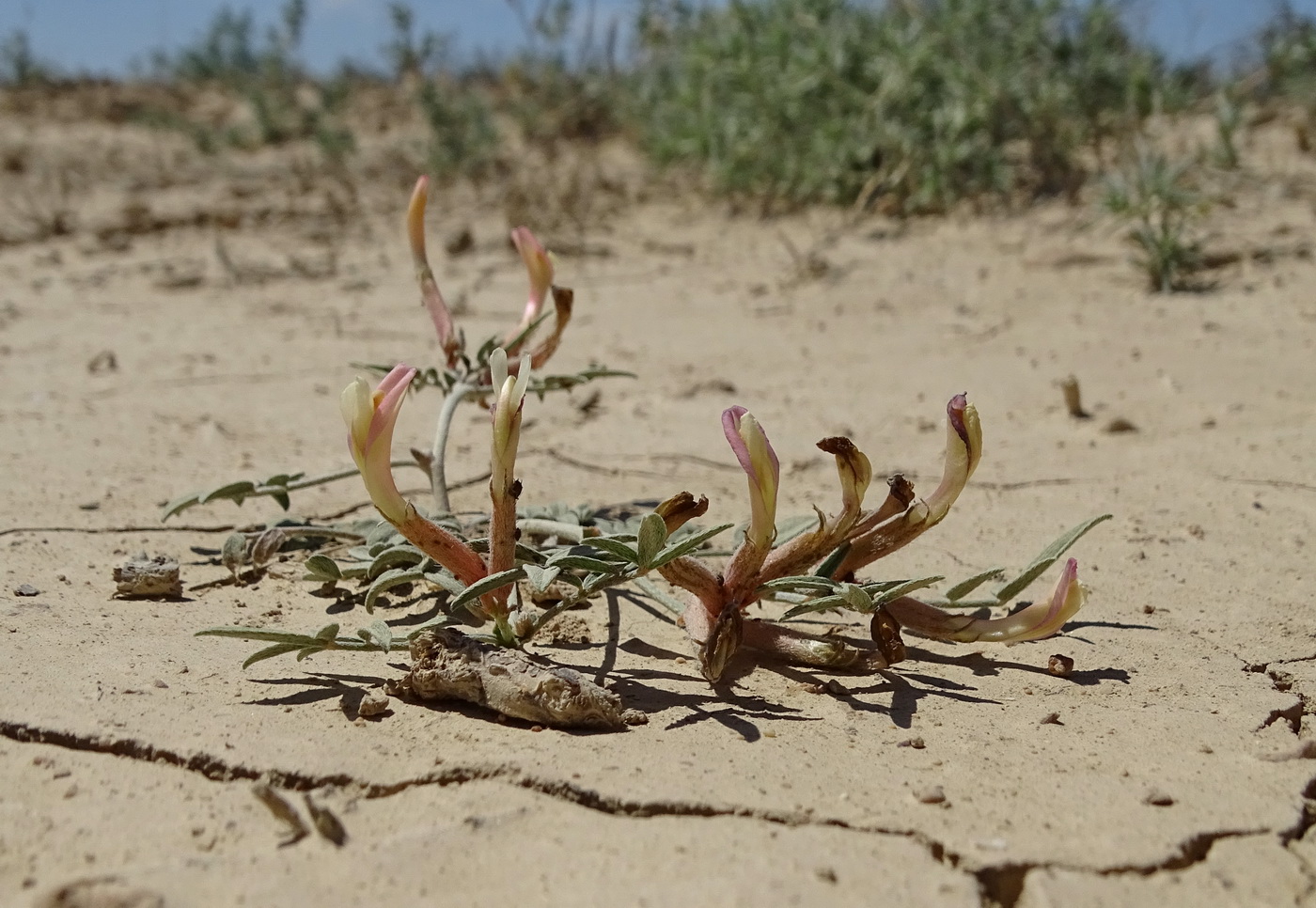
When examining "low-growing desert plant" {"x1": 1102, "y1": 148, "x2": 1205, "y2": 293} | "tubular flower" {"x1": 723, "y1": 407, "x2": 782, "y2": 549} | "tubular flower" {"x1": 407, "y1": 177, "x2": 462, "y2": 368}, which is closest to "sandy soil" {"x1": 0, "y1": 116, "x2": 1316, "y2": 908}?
"low-growing desert plant" {"x1": 1102, "y1": 148, "x2": 1205, "y2": 293}

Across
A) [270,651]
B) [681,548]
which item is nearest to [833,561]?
[681,548]

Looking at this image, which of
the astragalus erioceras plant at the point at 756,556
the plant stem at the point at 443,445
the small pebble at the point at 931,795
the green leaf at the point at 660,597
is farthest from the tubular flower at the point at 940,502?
the plant stem at the point at 443,445

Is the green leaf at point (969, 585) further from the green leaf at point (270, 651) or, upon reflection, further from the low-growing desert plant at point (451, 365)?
the green leaf at point (270, 651)

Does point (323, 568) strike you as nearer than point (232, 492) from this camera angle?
Yes

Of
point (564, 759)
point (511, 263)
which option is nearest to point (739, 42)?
point (511, 263)

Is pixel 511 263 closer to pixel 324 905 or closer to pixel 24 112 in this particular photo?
pixel 324 905

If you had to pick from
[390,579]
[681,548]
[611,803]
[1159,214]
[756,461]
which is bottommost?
[611,803]

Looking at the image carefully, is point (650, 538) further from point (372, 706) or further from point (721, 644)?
point (372, 706)

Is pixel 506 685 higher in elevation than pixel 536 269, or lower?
lower
